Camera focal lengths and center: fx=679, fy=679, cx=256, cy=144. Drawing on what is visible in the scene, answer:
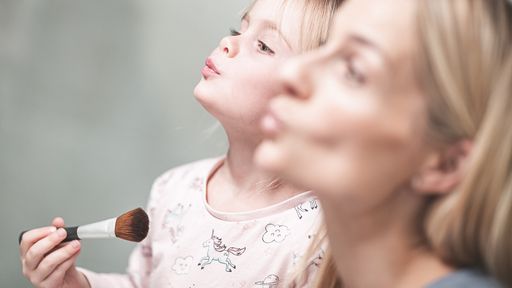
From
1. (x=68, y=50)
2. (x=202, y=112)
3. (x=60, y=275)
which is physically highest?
(x=68, y=50)

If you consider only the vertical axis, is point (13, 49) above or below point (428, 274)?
above

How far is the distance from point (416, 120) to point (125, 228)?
38 centimetres

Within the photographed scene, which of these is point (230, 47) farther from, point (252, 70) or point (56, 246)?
point (56, 246)

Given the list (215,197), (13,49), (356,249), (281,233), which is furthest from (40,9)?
(356,249)

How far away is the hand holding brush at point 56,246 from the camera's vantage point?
0.79 m

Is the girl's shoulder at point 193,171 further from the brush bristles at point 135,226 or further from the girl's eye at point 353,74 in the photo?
the girl's eye at point 353,74

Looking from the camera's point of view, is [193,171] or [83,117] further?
[83,117]

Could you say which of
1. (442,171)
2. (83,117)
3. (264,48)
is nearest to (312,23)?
(264,48)

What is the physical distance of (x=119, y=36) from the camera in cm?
114

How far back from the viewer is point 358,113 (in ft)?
1.73

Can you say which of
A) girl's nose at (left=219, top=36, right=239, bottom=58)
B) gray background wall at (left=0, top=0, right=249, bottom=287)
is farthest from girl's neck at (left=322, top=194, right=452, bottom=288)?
gray background wall at (left=0, top=0, right=249, bottom=287)

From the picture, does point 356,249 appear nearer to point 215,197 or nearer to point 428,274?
point 428,274

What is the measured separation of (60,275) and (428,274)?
465 mm

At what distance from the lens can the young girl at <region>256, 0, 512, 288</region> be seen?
1.74ft
